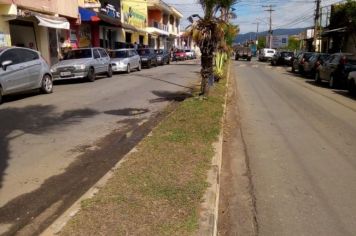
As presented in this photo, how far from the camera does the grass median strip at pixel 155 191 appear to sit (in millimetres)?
4352

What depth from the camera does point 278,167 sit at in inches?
279

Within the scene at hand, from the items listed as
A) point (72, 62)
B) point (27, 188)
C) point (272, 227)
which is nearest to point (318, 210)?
point (272, 227)

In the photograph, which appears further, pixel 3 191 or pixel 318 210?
pixel 3 191

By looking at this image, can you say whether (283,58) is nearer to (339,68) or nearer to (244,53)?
(244,53)

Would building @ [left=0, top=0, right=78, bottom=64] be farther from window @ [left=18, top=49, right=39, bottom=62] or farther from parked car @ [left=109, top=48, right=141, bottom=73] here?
window @ [left=18, top=49, right=39, bottom=62]

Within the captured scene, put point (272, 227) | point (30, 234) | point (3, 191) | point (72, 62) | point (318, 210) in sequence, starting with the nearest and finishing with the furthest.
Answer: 1. point (30, 234)
2. point (272, 227)
3. point (318, 210)
4. point (3, 191)
5. point (72, 62)

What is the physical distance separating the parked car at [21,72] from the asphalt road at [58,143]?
42 centimetres

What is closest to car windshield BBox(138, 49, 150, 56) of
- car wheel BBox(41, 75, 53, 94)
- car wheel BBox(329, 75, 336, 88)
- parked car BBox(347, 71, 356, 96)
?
car wheel BBox(329, 75, 336, 88)

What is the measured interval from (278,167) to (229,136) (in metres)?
Answer: 2.51

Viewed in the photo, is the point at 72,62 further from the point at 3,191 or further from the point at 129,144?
the point at 3,191

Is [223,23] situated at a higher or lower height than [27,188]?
higher

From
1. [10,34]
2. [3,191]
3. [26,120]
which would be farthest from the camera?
[10,34]

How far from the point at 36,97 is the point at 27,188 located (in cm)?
952

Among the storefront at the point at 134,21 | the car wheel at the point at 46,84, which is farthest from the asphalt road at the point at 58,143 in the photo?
the storefront at the point at 134,21
